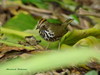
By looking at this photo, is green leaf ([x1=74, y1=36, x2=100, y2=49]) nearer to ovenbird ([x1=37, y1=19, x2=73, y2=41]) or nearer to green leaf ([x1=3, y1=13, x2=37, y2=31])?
ovenbird ([x1=37, y1=19, x2=73, y2=41])

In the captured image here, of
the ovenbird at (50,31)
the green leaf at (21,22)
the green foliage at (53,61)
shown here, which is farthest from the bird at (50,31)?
the green leaf at (21,22)

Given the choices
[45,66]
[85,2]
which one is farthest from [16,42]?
[85,2]

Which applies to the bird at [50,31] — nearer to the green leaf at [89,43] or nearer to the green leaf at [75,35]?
the green leaf at [75,35]

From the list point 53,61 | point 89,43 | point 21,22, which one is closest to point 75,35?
point 89,43

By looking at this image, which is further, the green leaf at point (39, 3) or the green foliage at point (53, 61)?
the green leaf at point (39, 3)

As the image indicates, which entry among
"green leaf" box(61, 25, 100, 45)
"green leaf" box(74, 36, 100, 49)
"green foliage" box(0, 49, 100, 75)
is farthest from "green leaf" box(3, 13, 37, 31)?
"green foliage" box(0, 49, 100, 75)

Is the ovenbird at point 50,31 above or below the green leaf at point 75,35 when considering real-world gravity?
above

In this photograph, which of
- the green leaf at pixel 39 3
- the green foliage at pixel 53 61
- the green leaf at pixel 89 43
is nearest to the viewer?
the green foliage at pixel 53 61

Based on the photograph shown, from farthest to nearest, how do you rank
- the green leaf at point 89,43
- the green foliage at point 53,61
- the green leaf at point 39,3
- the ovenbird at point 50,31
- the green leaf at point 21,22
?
1. the green leaf at point 39,3
2. the green leaf at point 21,22
3. the ovenbird at point 50,31
4. the green leaf at point 89,43
5. the green foliage at point 53,61
